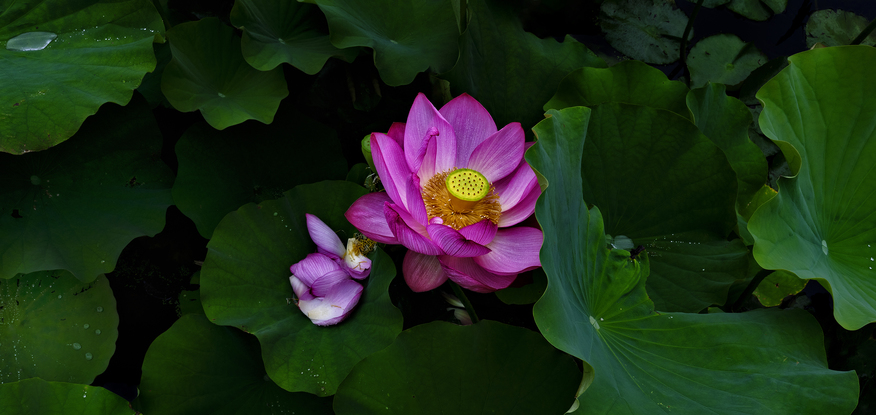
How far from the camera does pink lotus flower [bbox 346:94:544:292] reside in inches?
35.8

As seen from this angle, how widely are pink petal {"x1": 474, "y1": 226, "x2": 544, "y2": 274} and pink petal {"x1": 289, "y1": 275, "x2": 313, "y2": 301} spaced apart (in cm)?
35

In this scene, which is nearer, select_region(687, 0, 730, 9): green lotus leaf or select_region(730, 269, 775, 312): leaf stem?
select_region(730, 269, 775, 312): leaf stem

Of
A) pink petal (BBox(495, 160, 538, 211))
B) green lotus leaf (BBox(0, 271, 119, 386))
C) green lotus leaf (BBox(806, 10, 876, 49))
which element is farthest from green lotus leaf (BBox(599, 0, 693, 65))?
green lotus leaf (BBox(0, 271, 119, 386))

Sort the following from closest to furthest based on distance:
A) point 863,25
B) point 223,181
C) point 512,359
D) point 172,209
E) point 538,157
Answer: point 538,157 → point 512,359 → point 223,181 → point 172,209 → point 863,25

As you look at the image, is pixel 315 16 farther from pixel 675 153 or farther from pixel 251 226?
pixel 675 153

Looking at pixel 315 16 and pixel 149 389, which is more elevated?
→ pixel 315 16

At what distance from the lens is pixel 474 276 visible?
0.96 metres

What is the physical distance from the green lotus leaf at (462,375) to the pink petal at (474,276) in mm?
76

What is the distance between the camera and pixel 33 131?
970mm

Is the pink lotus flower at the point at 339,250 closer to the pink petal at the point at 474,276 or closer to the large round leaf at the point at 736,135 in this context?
the pink petal at the point at 474,276

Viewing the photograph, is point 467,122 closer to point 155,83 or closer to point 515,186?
point 515,186

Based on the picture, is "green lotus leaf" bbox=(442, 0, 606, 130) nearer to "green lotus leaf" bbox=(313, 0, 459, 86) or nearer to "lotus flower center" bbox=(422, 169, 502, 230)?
"green lotus leaf" bbox=(313, 0, 459, 86)

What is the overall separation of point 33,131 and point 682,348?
1.32 meters

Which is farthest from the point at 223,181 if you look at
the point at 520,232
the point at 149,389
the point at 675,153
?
the point at 675,153
